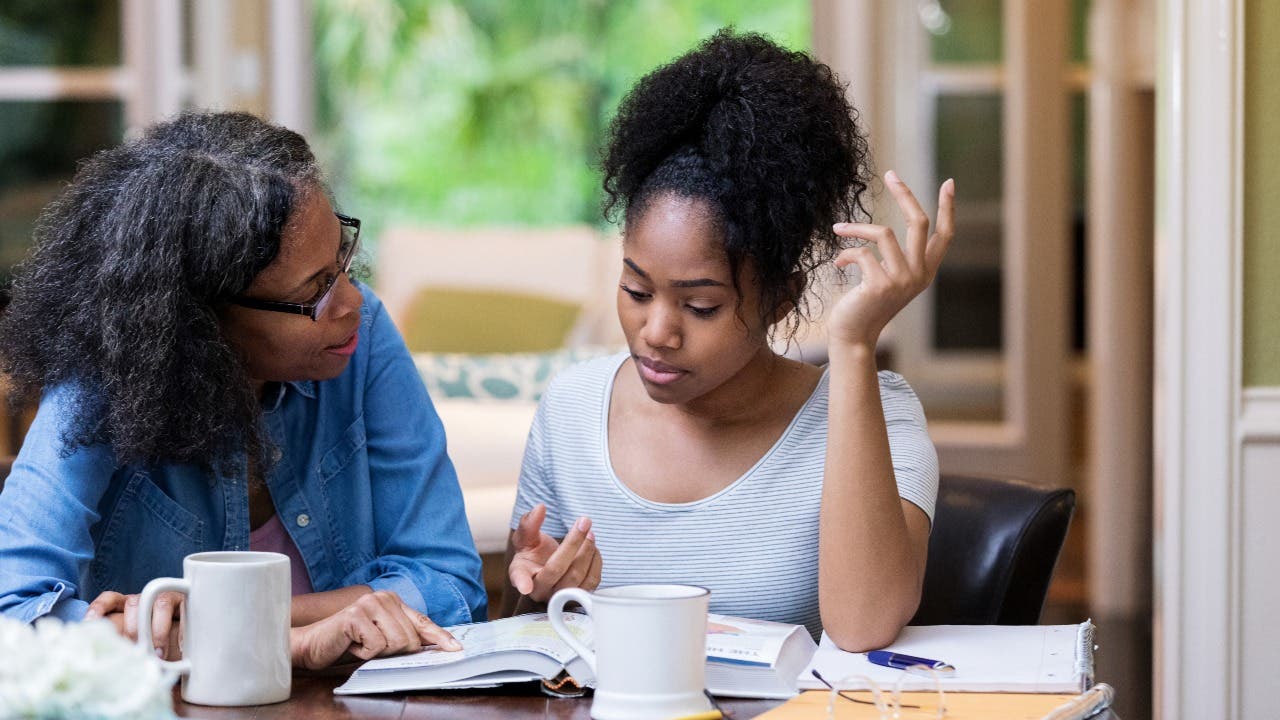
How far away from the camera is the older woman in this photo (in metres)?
1.30

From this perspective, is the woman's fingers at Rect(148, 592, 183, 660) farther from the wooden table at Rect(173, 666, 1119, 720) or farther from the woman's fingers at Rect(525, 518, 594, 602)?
the woman's fingers at Rect(525, 518, 594, 602)

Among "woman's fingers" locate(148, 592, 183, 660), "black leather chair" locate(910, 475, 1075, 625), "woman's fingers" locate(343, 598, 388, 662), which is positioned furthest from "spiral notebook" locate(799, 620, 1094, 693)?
"woman's fingers" locate(148, 592, 183, 660)

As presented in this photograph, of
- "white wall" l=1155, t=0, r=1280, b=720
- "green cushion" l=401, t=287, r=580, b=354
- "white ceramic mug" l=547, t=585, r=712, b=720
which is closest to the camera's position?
"white ceramic mug" l=547, t=585, r=712, b=720

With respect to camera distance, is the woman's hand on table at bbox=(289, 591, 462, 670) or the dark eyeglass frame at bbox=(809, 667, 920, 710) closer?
the dark eyeglass frame at bbox=(809, 667, 920, 710)

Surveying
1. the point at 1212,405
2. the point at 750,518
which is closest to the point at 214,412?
the point at 750,518

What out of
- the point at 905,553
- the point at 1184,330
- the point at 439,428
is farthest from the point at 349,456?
the point at 1184,330

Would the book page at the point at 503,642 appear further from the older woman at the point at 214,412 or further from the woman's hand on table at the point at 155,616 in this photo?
the woman's hand on table at the point at 155,616

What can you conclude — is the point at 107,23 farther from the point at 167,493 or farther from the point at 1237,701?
the point at 1237,701

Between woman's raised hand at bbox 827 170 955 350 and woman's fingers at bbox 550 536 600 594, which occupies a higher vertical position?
woman's raised hand at bbox 827 170 955 350

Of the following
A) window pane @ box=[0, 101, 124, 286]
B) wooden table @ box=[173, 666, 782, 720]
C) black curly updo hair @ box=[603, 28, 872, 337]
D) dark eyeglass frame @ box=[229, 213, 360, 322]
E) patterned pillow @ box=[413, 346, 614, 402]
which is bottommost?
wooden table @ box=[173, 666, 782, 720]

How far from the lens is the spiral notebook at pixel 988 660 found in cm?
110

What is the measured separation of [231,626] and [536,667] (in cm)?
24

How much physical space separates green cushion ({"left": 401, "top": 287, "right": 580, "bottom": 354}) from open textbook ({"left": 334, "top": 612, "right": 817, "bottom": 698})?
9.84 ft

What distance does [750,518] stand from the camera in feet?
4.96
